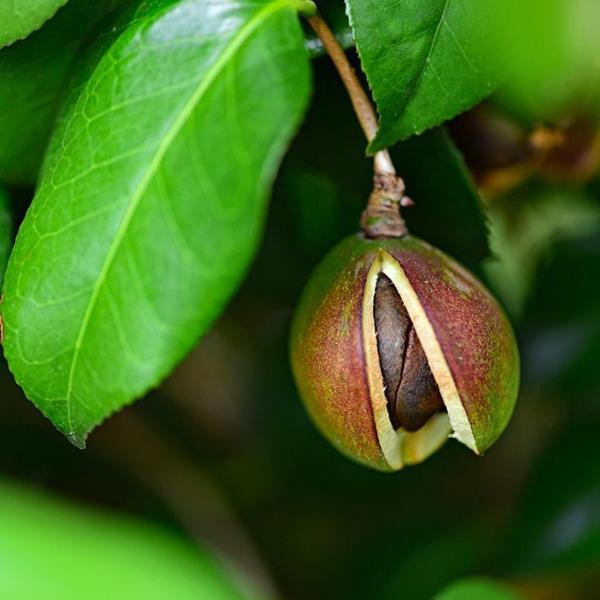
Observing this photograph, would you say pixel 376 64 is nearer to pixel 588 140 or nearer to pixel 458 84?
pixel 458 84

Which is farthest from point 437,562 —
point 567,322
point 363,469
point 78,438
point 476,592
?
point 78,438

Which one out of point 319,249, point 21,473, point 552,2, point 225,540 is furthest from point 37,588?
point 225,540

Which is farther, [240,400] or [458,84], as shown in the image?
[240,400]

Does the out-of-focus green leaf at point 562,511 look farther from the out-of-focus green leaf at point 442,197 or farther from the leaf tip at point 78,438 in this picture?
the leaf tip at point 78,438

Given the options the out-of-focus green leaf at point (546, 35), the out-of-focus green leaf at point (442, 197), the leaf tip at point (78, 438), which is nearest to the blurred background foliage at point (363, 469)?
the out-of-focus green leaf at point (442, 197)

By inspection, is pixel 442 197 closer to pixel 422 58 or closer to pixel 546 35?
pixel 422 58

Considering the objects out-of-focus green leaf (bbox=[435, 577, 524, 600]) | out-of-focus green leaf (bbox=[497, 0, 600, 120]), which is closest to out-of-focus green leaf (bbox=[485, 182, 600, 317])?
out-of-focus green leaf (bbox=[435, 577, 524, 600])

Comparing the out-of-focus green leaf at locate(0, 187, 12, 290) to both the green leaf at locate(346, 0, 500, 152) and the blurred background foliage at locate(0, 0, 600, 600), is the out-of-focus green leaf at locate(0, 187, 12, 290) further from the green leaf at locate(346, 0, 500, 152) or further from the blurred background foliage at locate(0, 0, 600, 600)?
the green leaf at locate(346, 0, 500, 152)
